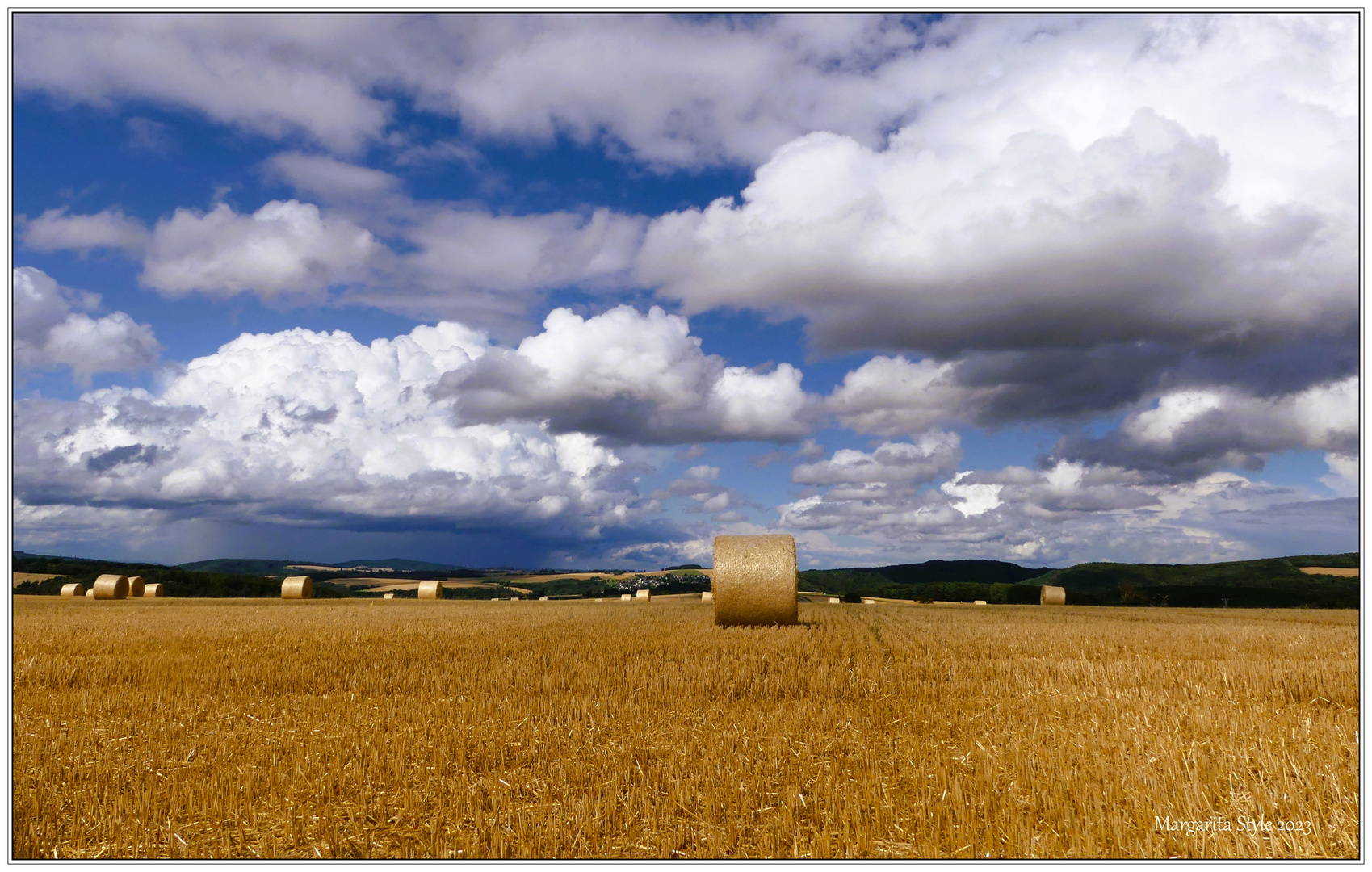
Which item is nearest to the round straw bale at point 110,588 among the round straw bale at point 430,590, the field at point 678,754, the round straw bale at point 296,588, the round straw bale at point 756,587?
the round straw bale at point 296,588

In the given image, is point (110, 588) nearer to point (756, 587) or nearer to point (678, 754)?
point (756, 587)

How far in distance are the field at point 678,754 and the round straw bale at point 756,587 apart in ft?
19.3

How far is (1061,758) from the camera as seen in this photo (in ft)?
20.2

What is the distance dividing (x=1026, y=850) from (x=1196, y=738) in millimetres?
3550

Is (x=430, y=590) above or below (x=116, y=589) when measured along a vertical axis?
below

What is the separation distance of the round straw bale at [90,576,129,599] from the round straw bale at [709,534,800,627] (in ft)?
117

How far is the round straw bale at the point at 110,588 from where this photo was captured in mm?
39594

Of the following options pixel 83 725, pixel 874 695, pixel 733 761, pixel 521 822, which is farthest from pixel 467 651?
pixel 521 822

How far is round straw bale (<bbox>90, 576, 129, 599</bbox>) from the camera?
39.6 meters

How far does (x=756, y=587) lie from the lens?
62.3 feet

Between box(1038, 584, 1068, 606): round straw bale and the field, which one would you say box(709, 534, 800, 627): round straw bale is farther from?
box(1038, 584, 1068, 606): round straw bale

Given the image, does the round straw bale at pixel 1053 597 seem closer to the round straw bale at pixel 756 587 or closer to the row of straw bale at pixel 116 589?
the round straw bale at pixel 756 587

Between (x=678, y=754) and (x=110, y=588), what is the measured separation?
43949mm

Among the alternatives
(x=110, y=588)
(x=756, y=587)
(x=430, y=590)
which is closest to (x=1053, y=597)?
(x=756, y=587)
